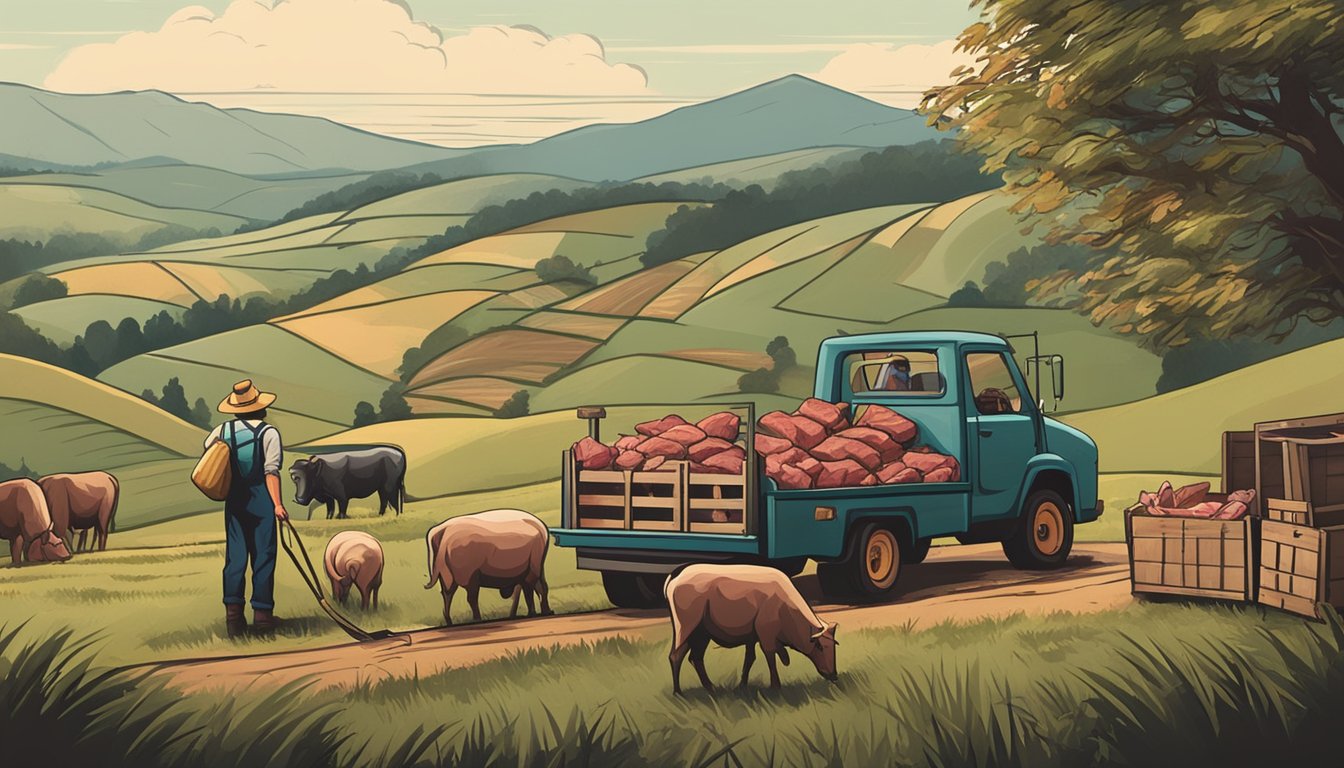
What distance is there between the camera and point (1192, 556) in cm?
1391

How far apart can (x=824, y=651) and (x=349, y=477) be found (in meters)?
17.4

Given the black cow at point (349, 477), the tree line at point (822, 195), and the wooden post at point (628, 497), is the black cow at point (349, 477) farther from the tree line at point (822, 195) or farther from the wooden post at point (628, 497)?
the tree line at point (822, 195)

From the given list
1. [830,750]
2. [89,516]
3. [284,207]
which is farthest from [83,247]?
[830,750]

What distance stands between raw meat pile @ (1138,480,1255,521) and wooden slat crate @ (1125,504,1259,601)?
9cm

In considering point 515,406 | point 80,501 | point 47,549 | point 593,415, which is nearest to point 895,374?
point 593,415

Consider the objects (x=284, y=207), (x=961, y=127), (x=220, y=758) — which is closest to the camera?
(x=220, y=758)

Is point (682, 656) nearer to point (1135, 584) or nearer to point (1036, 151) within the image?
point (1135, 584)

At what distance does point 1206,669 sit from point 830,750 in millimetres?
2904

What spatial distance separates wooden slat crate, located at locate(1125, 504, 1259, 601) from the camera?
13.5m

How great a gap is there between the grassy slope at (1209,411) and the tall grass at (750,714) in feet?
69.9

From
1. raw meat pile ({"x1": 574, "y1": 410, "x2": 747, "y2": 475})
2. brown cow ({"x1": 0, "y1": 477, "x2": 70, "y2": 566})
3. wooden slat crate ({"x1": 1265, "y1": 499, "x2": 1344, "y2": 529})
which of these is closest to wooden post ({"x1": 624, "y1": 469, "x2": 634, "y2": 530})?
raw meat pile ({"x1": 574, "y1": 410, "x2": 747, "y2": 475})

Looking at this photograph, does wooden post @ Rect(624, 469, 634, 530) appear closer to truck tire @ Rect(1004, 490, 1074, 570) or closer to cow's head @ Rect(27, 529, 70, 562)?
truck tire @ Rect(1004, 490, 1074, 570)

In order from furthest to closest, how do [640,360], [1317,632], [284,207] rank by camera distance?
Result: [284,207], [640,360], [1317,632]

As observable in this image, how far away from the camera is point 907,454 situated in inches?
613
